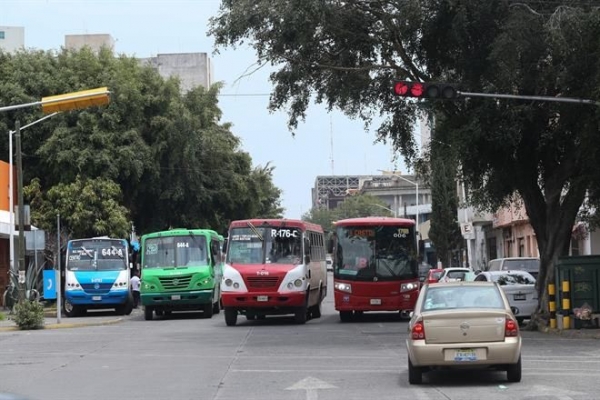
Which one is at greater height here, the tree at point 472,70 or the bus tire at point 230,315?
the tree at point 472,70

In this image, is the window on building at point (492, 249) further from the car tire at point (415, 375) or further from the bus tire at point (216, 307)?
the car tire at point (415, 375)

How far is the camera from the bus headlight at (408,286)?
30375 mm

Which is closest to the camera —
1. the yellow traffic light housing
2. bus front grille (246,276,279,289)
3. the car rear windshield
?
the car rear windshield

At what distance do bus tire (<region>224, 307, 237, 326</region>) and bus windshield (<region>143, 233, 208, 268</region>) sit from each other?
5353mm

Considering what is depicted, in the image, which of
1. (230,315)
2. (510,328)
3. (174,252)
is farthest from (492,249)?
(510,328)

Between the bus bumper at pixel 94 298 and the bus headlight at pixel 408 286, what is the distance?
44.8 ft

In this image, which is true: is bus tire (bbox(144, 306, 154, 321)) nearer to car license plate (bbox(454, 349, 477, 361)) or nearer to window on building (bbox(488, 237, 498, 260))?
car license plate (bbox(454, 349, 477, 361))

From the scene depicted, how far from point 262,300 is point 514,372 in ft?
49.9

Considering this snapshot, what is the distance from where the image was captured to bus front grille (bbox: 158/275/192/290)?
34.8m

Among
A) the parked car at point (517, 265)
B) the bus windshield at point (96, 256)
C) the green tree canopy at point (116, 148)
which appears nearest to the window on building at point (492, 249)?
the green tree canopy at point (116, 148)

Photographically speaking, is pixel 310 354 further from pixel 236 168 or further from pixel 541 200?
pixel 236 168

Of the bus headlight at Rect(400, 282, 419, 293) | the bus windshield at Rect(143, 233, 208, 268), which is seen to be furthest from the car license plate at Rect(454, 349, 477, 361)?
the bus windshield at Rect(143, 233, 208, 268)

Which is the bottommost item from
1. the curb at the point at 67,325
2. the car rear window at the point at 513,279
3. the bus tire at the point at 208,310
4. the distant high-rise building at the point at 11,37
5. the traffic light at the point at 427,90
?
the curb at the point at 67,325

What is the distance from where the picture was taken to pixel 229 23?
25078 mm
